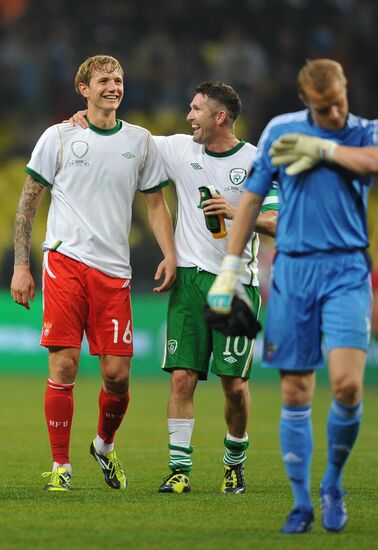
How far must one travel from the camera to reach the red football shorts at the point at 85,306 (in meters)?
7.21

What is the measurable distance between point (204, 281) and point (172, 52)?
47.0 ft

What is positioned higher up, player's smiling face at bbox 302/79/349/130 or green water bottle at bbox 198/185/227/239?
player's smiling face at bbox 302/79/349/130

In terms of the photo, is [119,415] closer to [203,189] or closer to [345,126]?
[203,189]

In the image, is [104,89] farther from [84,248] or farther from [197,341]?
[197,341]

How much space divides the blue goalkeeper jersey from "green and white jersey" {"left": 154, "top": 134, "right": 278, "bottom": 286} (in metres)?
1.68

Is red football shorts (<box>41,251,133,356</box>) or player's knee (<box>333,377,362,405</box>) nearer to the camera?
player's knee (<box>333,377,362,405</box>)

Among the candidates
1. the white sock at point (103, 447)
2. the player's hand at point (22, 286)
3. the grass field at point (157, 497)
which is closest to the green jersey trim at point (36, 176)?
the player's hand at point (22, 286)

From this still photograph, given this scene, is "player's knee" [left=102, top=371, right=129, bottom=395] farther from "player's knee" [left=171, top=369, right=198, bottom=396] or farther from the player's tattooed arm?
the player's tattooed arm

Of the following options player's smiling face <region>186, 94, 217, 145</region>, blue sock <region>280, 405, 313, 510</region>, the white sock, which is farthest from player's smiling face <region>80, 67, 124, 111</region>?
blue sock <region>280, 405, 313, 510</region>

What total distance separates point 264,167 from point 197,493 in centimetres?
234

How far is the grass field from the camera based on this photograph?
17.7 ft

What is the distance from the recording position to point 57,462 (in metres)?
7.25

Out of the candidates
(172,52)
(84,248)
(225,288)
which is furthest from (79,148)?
(172,52)

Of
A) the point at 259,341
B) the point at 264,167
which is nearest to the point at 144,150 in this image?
the point at 264,167
